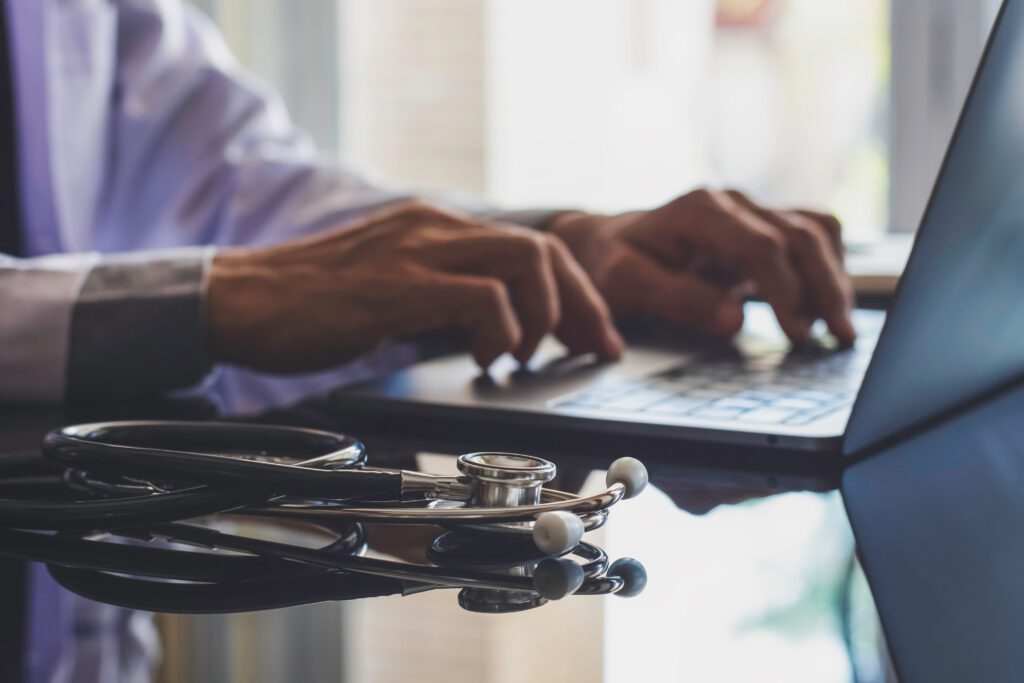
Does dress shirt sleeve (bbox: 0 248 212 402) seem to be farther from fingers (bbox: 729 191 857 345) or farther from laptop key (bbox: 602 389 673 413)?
fingers (bbox: 729 191 857 345)

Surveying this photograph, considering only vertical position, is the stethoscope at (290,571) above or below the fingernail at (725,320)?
above

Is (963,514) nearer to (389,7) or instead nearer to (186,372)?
(186,372)

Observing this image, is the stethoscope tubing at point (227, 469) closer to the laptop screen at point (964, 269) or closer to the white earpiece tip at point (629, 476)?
the white earpiece tip at point (629, 476)

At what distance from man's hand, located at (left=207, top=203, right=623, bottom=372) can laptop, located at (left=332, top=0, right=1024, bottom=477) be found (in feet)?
0.08

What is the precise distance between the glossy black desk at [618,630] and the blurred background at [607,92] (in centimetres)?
144

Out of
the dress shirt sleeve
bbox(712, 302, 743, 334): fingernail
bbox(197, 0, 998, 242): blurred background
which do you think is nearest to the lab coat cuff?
the dress shirt sleeve

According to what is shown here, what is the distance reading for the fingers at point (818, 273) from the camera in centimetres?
67

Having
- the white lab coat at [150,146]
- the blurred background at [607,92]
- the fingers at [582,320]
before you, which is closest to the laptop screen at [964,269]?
the fingers at [582,320]

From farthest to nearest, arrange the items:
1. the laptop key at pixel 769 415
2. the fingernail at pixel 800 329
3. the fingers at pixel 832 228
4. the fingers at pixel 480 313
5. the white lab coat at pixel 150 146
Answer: the white lab coat at pixel 150 146
the fingers at pixel 832 228
the fingernail at pixel 800 329
the fingers at pixel 480 313
the laptop key at pixel 769 415

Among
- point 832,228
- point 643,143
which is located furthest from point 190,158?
point 643,143

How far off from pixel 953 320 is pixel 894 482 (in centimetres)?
6

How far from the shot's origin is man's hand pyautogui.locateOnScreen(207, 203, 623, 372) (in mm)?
575

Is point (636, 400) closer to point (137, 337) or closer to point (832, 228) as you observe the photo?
point (137, 337)

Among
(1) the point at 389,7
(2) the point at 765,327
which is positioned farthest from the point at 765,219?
(1) the point at 389,7
